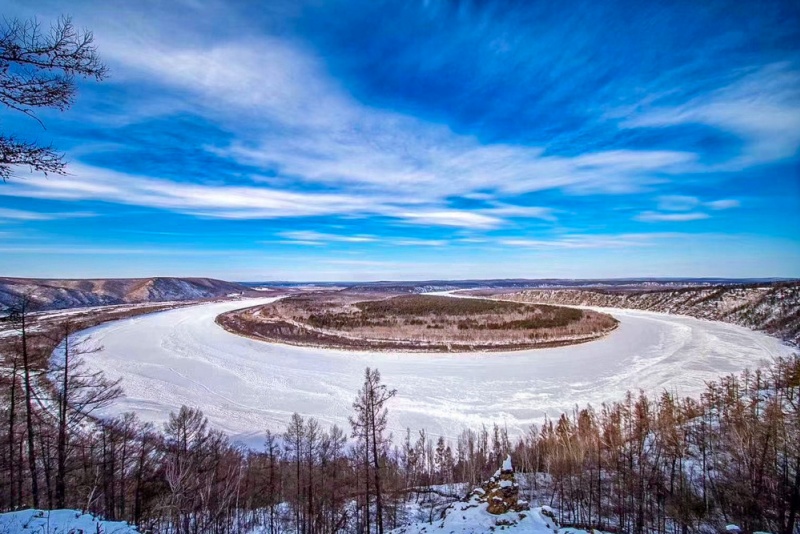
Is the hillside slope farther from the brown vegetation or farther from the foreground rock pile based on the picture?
the foreground rock pile

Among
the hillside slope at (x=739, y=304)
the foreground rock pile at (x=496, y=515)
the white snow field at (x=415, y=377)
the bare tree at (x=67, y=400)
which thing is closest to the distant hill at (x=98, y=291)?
the white snow field at (x=415, y=377)

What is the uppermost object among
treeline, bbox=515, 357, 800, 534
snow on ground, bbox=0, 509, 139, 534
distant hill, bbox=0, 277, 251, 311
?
distant hill, bbox=0, 277, 251, 311

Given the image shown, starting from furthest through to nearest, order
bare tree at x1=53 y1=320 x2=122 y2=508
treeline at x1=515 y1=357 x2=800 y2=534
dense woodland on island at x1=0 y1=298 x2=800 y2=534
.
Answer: dense woodland on island at x1=0 y1=298 x2=800 y2=534 → treeline at x1=515 y1=357 x2=800 y2=534 → bare tree at x1=53 y1=320 x2=122 y2=508

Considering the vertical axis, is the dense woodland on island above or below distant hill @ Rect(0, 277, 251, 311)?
below

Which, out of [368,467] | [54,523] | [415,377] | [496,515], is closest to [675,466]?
[496,515]

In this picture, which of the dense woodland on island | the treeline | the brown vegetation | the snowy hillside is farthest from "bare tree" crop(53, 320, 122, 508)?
the brown vegetation

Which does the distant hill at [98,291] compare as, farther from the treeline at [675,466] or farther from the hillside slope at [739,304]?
the hillside slope at [739,304]
